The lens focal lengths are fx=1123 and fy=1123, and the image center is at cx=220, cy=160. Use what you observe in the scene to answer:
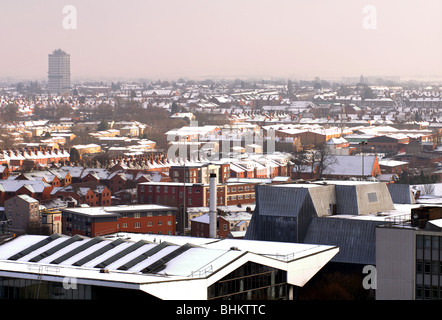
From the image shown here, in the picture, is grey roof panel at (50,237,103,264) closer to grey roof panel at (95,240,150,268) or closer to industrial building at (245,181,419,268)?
grey roof panel at (95,240,150,268)

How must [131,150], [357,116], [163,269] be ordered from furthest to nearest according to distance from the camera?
1. [357,116]
2. [131,150]
3. [163,269]

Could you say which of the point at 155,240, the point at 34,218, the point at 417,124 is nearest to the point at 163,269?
the point at 155,240

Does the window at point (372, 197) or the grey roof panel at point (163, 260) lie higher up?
the window at point (372, 197)

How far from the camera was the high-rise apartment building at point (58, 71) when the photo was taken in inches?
3898

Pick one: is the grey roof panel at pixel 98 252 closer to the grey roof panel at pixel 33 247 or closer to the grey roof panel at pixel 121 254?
the grey roof panel at pixel 121 254

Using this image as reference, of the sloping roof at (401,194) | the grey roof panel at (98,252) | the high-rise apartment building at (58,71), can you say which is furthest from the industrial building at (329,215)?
the high-rise apartment building at (58,71)

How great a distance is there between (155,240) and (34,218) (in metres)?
9.69

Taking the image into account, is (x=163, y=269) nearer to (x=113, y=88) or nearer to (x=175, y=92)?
(x=175, y=92)

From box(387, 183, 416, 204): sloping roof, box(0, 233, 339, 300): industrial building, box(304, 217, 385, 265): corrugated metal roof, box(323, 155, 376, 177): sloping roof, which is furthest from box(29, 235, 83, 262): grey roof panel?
box(323, 155, 376, 177): sloping roof

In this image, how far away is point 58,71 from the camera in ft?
336

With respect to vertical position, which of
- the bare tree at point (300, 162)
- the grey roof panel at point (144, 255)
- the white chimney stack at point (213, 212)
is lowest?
the bare tree at point (300, 162)

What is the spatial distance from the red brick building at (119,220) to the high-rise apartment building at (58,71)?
258ft

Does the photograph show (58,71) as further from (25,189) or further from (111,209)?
(111,209)

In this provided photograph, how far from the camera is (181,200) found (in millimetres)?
23625
